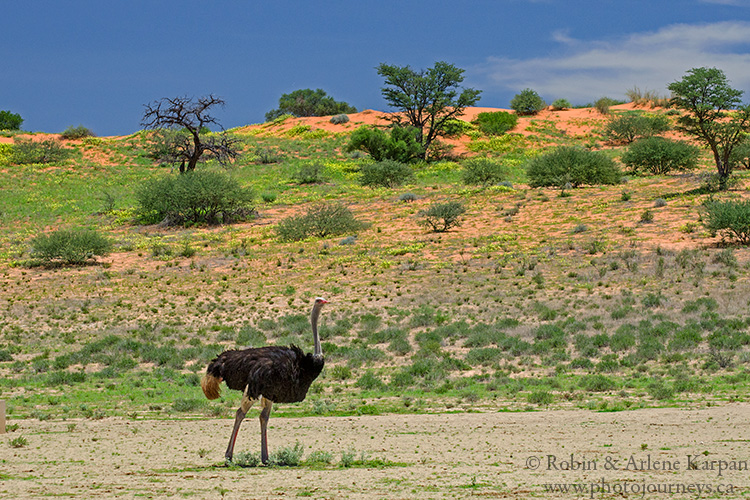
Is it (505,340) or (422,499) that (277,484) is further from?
(505,340)

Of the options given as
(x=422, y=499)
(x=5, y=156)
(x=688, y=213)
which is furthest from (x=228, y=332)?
(x=5, y=156)

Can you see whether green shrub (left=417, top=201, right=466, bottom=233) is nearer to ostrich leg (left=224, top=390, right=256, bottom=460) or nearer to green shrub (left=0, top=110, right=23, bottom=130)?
ostrich leg (left=224, top=390, right=256, bottom=460)

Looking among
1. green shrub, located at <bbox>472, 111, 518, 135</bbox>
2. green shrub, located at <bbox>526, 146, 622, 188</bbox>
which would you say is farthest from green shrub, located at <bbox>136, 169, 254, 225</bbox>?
green shrub, located at <bbox>472, 111, 518, 135</bbox>

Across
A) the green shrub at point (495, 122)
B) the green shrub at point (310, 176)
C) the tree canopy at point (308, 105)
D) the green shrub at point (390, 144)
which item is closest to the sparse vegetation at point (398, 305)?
the green shrub at point (310, 176)

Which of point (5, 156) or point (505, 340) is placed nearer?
point (505, 340)

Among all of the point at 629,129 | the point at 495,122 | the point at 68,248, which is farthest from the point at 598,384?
the point at 495,122

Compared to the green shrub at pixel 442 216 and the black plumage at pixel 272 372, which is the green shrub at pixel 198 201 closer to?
the green shrub at pixel 442 216

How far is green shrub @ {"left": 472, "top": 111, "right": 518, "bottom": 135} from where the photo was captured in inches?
2729

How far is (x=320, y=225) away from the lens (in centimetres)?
3684

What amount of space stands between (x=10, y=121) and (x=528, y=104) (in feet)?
163

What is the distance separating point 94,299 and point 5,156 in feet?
132

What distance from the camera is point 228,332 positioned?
22234mm

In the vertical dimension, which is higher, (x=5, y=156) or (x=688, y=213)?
(x=5, y=156)

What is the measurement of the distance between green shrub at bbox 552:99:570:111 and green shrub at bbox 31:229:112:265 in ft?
190
